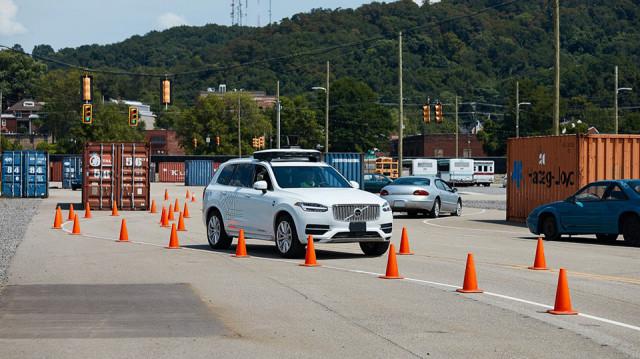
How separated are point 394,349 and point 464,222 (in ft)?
81.8

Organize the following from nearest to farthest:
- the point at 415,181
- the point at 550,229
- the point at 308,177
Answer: the point at 308,177 < the point at 550,229 < the point at 415,181

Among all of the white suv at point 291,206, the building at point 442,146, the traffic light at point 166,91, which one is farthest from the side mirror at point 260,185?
the building at point 442,146

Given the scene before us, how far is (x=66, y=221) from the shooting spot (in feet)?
115

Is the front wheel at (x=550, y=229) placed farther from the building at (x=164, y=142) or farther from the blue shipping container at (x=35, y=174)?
the building at (x=164, y=142)

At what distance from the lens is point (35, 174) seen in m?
60.8

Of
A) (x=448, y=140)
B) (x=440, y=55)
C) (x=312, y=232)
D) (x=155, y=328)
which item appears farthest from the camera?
(x=440, y=55)

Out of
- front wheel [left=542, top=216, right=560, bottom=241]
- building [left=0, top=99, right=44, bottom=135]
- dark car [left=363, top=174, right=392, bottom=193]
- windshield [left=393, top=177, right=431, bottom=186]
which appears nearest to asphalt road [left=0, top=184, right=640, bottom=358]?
front wheel [left=542, top=216, right=560, bottom=241]

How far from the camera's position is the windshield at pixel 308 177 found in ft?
67.1

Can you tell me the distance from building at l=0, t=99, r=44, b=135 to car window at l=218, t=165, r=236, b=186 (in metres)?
172

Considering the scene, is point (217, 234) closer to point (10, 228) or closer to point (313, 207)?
point (313, 207)

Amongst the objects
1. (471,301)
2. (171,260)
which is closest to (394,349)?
(471,301)

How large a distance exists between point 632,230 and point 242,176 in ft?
29.2

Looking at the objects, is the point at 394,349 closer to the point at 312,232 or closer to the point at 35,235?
the point at 312,232

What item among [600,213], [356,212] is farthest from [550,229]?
[356,212]
